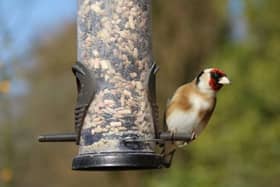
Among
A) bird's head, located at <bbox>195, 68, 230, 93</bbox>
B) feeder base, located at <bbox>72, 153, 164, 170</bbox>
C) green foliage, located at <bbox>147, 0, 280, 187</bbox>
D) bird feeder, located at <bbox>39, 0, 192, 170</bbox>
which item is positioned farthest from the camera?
green foliage, located at <bbox>147, 0, 280, 187</bbox>

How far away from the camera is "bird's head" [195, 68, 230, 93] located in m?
5.65

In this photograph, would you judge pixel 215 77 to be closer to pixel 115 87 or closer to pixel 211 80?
pixel 211 80

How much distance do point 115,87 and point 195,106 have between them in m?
0.72

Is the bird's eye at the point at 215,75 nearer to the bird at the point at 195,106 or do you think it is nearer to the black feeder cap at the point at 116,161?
the bird at the point at 195,106

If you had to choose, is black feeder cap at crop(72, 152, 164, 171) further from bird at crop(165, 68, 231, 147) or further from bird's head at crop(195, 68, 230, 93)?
bird's head at crop(195, 68, 230, 93)

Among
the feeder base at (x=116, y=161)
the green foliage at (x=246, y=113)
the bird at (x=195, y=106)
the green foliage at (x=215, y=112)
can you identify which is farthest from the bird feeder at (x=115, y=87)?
the green foliage at (x=246, y=113)

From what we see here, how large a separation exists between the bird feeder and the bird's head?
45 cm

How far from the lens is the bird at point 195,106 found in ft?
18.7

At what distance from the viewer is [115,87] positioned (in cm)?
529

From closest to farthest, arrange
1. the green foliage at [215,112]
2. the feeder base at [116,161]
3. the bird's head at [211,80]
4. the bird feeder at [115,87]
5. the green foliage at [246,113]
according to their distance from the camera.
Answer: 1. the feeder base at [116,161]
2. the bird feeder at [115,87]
3. the bird's head at [211,80]
4. the green foliage at [215,112]
5. the green foliage at [246,113]

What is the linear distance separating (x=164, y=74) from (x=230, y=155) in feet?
9.97

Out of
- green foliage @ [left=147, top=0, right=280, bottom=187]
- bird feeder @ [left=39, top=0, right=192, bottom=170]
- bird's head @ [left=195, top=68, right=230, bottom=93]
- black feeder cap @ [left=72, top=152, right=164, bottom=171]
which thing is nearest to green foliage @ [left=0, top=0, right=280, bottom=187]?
green foliage @ [left=147, top=0, right=280, bottom=187]

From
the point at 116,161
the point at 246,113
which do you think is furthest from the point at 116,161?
the point at 246,113

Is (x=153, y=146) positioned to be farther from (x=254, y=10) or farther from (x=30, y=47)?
(x=254, y=10)
